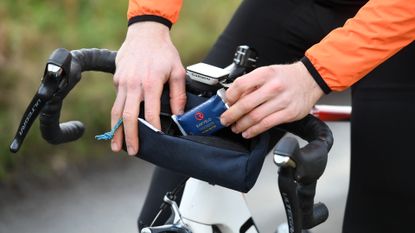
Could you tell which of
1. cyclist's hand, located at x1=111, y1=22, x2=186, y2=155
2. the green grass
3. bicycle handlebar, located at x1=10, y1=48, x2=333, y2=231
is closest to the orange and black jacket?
bicycle handlebar, located at x1=10, y1=48, x2=333, y2=231

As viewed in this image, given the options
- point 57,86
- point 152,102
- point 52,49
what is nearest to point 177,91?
point 152,102

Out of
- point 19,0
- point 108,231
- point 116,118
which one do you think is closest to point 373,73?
point 116,118

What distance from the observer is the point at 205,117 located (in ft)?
5.74

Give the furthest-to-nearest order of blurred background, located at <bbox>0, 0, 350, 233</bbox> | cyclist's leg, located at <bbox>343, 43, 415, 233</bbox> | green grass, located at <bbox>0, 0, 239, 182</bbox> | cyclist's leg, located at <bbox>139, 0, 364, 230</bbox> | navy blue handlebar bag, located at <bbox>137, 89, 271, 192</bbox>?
1. green grass, located at <bbox>0, 0, 239, 182</bbox>
2. blurred background, located at <bbox>0, 0, 350, 233</bbox>
3. cyclist's leg, located at <bbox>139, 0, 364, 230</bbox>
4. cyclist's leg, located at <bbox>343, 43, 415, 233</bbox>
5. navy blue handlebar bag, located at <bbox>137, 89, 271, 192</bbox>

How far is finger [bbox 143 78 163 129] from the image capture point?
1804 mm

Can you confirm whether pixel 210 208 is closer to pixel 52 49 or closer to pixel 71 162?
pixel 71 162

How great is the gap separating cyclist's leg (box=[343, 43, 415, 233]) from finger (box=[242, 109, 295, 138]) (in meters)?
0.57

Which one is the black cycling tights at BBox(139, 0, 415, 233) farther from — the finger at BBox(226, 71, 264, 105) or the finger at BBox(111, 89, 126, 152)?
the finger at BBox(226, 71, 264, 105)

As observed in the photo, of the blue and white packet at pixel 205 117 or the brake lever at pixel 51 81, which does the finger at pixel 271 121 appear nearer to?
the blue and white packet at pixel 205 117

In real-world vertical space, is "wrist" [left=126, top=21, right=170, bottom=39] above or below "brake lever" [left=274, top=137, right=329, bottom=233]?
above

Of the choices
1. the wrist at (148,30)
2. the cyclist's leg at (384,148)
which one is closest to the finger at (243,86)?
the wrist at (148,30)

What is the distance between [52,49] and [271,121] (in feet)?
11.0

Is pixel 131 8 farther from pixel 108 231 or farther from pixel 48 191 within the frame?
pixel 48 191

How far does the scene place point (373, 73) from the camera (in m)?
2.23
